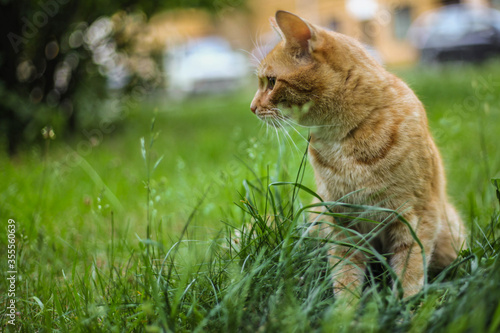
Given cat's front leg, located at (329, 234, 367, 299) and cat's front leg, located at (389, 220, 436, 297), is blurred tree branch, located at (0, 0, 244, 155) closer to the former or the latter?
cat's front leg, located at (329, 234, 367, 299)

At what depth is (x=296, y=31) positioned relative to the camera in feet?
6.08

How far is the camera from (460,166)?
3.36 m

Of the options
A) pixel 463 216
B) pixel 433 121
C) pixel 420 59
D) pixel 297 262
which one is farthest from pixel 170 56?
pixel 420 59

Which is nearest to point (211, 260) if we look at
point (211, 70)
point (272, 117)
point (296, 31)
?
point (272, 117)

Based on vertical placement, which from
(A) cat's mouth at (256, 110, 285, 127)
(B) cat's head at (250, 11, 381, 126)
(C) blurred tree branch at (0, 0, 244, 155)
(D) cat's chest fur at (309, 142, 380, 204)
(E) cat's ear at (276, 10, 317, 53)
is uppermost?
(C) blurred tree branch at (0, 0, 244, 155)

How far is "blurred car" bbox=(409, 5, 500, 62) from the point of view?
11.3 metres

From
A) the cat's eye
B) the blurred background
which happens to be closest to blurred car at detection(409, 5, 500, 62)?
the blurred background

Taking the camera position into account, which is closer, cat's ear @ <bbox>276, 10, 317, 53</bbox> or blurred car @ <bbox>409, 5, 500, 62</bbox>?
cat's ear @ <bbox>276, 10, 317, 53</bbox>

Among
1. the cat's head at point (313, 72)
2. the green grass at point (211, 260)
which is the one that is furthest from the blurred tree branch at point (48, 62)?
the cat's head at point (313, 72)

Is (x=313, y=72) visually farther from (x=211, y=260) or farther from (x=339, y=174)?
(x=211, y=260)

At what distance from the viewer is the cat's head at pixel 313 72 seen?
1780 mm

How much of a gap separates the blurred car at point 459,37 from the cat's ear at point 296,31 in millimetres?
10621

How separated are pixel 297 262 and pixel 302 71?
0.75 meters

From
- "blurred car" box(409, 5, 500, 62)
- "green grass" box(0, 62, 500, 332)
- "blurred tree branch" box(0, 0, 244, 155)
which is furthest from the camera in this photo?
"blurred car" box(409, 5, 500, 62)
